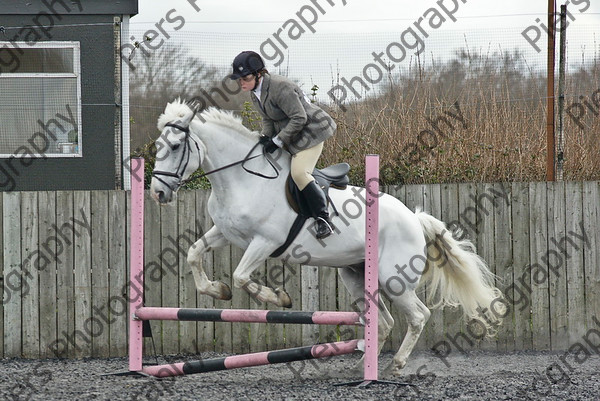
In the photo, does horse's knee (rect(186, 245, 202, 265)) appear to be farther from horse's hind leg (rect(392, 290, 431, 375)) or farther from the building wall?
the building wall

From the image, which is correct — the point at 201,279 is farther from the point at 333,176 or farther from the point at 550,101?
the point at 550,101

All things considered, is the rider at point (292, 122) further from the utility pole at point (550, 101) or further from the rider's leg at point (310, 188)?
the utility pole at point (550, 101)

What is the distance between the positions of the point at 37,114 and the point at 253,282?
5.60m

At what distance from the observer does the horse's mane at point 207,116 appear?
5473mm

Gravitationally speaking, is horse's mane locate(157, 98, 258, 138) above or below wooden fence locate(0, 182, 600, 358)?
above

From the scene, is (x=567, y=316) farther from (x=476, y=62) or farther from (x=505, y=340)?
(x=476, y=62)

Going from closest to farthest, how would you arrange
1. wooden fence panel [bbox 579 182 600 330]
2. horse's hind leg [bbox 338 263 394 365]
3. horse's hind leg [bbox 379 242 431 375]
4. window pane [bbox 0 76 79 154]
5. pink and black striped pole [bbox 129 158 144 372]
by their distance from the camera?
pink and black striped pole [bbox 129 158 144 372] → horse's hind leg [bbox 379 242 431 375] → horse's hind leg [bbox 338 263 394 365] → wooden fence panel [bbox 579 182 600 330] → window pane [bbox 0 76 79 154]

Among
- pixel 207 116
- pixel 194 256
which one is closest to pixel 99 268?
pixel 194 256

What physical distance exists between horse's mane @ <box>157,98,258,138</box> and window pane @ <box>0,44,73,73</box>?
5.17 meters

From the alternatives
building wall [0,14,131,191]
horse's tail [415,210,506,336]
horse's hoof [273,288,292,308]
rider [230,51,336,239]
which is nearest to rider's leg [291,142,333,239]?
rider [230,51,336,239]

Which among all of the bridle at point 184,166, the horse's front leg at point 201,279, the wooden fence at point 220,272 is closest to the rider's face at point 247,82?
the bridle at point 184,166

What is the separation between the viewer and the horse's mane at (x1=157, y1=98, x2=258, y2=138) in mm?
5473

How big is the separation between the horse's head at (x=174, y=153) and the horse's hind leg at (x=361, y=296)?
172 centimetres

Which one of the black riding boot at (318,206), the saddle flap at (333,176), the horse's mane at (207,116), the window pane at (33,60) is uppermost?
the window pane at (33,60)
